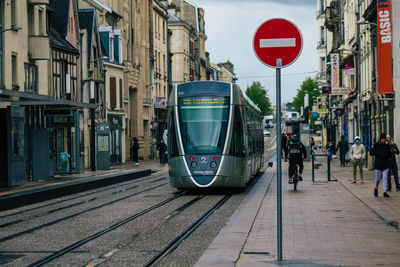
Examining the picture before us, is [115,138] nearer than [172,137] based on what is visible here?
No

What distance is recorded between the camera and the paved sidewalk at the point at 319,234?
31.8 ft

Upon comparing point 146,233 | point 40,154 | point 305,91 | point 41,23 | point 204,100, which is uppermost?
point 305,91

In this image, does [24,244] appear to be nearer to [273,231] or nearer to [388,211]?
[273,231]

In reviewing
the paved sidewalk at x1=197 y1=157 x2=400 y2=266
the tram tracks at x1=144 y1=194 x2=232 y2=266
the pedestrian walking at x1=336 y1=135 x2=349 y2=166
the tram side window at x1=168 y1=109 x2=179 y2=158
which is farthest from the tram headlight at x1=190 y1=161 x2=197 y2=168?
the pedestrian walking at x1=336 y1=135 x2=349 y2=166

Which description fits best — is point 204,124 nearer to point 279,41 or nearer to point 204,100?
point 204,100

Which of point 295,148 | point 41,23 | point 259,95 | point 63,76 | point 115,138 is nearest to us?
point 295,148

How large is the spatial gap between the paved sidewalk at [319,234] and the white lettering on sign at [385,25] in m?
13.9

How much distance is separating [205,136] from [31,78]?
1744 cm

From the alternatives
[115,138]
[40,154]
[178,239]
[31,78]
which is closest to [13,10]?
[31,78]

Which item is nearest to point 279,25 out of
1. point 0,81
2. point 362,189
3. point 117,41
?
point 362,189

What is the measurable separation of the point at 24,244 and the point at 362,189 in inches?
574

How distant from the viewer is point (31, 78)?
37.1m

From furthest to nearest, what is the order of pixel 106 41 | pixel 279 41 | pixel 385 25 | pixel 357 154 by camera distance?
pixel 106 41 < pixel 385 25 < pixel 357 154 < pixel 279 41

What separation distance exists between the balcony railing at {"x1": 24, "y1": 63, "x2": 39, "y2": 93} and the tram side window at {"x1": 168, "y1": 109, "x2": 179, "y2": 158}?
15.5 meters
